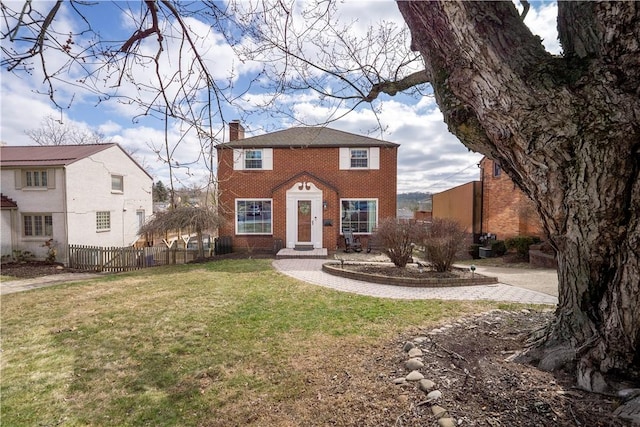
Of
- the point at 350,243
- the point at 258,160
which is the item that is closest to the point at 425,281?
the point at 350,243

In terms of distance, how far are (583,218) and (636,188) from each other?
0.37m

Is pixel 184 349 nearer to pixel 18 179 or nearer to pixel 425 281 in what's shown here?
pixel 425 281

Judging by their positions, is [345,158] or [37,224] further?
[37,224]

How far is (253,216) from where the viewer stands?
1656cm

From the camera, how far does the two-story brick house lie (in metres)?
16.1

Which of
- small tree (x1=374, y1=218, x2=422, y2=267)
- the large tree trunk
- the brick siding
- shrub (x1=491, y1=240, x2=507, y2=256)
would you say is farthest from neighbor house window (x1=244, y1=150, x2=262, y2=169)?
the large tree trunk

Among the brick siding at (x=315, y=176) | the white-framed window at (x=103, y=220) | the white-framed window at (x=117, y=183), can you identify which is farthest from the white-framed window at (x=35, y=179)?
the brick siding at (x=315, y=176)

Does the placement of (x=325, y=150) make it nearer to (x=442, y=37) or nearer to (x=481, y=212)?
(x=481, y=212)

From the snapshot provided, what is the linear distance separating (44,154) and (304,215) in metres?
16.0

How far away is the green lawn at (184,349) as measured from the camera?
3.26m

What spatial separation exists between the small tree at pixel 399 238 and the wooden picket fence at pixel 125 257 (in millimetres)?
9686

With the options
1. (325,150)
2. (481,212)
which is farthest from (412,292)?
(481,212)

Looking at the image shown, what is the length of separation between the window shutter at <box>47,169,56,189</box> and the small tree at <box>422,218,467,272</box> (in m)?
19.0

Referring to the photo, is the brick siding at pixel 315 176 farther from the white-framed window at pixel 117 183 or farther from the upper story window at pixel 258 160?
the white-framed window at pixel 117 183
